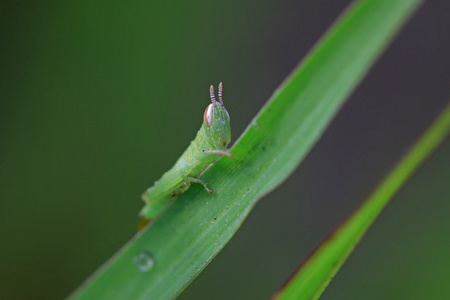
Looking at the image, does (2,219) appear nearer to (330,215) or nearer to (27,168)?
(27,168)

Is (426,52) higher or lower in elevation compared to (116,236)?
higher

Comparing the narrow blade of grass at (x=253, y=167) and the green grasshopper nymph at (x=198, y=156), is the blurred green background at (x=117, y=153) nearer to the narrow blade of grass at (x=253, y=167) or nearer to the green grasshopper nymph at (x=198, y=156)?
the green grasshopper nymph at (x=198, y=156)

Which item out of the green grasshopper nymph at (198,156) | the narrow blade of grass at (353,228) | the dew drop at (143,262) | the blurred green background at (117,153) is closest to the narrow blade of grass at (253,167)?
the dew drop at (143,262)

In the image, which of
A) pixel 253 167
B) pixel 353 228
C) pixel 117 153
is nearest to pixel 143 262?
pixel 253 167

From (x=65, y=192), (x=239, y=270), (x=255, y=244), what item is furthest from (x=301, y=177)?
(x=65, y=192)

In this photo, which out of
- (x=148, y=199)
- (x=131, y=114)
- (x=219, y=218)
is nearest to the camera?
(x=219, y=218)

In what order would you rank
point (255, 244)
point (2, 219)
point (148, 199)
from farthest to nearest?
point (255, 244)
point (2, 219)
point (148, 199)

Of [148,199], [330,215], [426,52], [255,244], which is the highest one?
[426,52]
